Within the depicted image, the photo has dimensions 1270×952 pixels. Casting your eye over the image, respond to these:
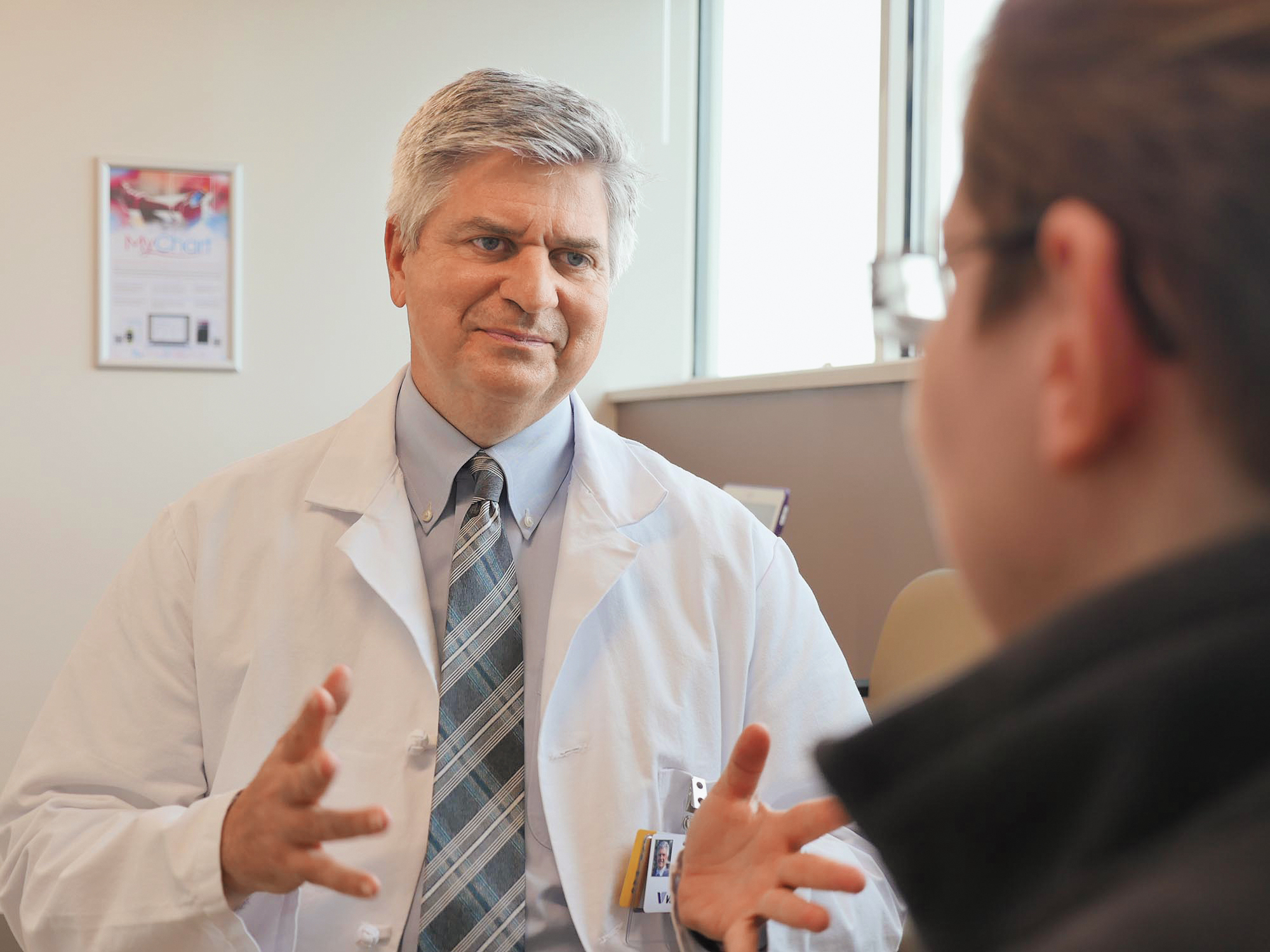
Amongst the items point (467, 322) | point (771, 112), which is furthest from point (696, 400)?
point (467, 322)

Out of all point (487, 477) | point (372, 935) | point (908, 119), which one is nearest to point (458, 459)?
point (487, 477)

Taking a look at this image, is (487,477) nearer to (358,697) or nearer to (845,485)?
(358,697)

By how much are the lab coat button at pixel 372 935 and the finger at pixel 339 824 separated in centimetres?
35

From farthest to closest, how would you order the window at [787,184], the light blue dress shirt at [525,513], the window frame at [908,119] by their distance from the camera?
the window at [787,184] < the window frame at [908,119] < the light blue dress shirt at [525,513]

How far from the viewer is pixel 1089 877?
0.42 metres

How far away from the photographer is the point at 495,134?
1599 mm

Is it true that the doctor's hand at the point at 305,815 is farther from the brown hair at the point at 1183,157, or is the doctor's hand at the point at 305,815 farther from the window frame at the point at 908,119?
the window frame at the point at 908,119

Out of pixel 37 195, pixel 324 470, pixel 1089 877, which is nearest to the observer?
pixel 1089 877

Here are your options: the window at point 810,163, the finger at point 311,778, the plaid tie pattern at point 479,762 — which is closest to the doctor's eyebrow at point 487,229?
the plaid tie pattern at point 479,762

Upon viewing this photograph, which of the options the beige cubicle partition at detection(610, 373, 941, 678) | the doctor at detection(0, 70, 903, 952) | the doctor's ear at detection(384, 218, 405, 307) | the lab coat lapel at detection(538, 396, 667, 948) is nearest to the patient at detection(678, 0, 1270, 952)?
the doctor at detection(0, 70, 903, 952)

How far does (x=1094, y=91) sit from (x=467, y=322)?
1274mm

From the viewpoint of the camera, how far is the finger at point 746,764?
1.08 metres

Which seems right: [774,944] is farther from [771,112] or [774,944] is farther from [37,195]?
[37,195]

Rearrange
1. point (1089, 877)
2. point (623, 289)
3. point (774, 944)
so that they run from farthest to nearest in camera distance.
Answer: point (623, 289)
point (774, 944)
point (1089, 877)
